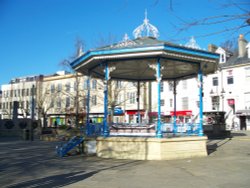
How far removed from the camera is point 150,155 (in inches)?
480

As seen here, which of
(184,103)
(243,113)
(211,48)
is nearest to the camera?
(243,113)

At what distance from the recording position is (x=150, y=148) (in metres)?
12.3

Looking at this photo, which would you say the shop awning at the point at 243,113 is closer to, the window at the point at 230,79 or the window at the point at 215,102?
the window at the point at 215,102

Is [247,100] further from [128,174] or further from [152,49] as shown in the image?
[128,174]

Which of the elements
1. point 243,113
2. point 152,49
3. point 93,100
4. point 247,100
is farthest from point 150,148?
point 93,100

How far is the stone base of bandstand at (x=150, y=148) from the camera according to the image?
39.8ft

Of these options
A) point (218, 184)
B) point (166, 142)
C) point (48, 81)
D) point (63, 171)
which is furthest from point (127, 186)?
point (48, 81)

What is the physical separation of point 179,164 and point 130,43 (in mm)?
6223

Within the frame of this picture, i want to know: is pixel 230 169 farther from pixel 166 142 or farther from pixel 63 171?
pixel 63 171

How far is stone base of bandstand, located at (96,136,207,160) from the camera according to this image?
1214cm

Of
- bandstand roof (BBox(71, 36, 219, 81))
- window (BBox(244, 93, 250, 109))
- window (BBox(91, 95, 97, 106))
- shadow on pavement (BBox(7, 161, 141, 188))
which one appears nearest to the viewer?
shadow on pavement (BBox(7, 161, 141, 188))

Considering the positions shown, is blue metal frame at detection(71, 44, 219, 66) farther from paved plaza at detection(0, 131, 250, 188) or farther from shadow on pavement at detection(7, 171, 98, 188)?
shadow on pavement at detection(7, 171, 98, 188)

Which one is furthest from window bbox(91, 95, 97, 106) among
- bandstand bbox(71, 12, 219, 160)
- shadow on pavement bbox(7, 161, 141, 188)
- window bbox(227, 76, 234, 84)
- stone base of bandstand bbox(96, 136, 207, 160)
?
shadow on pavement bbox(7, 161, 141, 188)

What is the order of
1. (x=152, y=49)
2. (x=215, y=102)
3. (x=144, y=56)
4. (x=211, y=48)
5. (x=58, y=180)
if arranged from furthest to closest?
1. (x=211, y=48)
2. (x=215, y=102)
3. (x=144, y=56)
4. (x=152, y=49)
5. (x=58, y=180)
